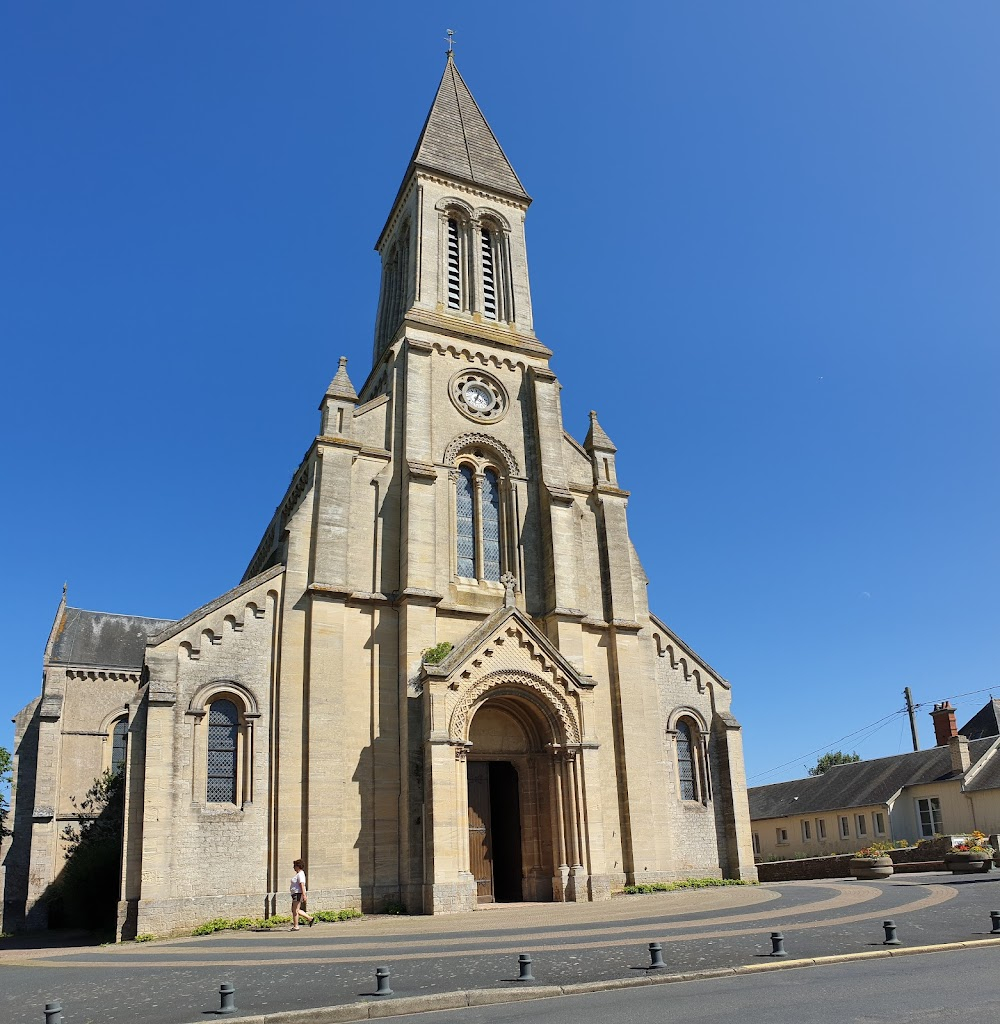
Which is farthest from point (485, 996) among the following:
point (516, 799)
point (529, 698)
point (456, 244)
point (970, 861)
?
point (456, 244)

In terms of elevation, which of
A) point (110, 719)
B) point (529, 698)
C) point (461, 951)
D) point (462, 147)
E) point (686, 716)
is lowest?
point (461, 951)

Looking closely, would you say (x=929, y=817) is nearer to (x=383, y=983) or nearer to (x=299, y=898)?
(x=299, y=898)

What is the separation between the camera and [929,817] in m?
44.8

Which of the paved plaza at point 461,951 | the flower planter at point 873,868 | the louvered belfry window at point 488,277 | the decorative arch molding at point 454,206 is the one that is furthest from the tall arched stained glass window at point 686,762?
the decorative arch molding at point 454,206

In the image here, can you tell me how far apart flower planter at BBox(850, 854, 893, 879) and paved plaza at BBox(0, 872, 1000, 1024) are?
249 inches

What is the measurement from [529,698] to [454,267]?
1711 cm

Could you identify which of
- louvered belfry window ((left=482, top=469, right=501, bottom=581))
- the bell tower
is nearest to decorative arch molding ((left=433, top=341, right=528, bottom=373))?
the bell tower

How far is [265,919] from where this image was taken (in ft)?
70.9

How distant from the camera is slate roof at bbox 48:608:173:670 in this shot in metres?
40.4

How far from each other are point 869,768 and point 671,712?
28708 mm

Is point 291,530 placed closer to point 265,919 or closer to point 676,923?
point 265,919

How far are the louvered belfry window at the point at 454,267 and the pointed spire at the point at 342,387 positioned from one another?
5839mm

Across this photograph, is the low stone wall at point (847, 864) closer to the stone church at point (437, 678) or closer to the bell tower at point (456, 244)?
the stone church at point (437, 678)

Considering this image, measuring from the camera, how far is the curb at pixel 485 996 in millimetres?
9477
